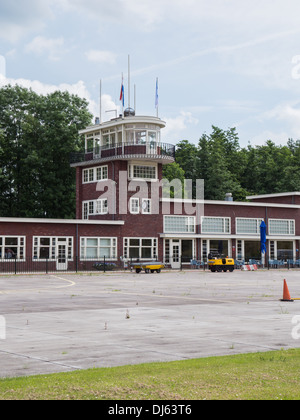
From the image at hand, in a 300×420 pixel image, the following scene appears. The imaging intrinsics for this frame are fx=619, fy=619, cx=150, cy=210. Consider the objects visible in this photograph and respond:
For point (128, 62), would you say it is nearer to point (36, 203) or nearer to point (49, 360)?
point (36, 203)

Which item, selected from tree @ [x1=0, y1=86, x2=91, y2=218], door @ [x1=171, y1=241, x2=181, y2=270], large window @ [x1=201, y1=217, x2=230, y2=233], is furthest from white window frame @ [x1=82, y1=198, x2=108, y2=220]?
tree @ [x1=0, y1=86, x2=91, y2=218]

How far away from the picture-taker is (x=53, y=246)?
4975 cm

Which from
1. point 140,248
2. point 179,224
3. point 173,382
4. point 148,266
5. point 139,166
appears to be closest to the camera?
point 173,382

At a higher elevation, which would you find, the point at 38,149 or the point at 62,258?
the point at 38,149

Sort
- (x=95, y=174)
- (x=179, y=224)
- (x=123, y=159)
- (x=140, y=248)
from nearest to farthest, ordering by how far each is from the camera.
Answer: (x=123, y=159), (x=140, y=248), (x=179, y=224), (x=95, y=174)

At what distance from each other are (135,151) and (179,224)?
7920mm

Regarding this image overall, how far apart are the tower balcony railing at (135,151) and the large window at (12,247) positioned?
37.7ft

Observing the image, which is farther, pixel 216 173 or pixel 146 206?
pixel 216 173

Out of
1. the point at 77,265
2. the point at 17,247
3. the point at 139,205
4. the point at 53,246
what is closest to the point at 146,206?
the point at 139,205

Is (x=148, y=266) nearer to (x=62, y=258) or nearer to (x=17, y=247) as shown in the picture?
(x=62, y=258)

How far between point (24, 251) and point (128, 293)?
79.2ft

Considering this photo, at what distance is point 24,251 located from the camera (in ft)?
158

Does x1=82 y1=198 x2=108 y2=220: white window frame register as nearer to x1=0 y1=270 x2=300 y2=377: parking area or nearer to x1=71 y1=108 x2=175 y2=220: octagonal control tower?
x1=71 y1=108 x2=175 y2=220: octagonal control tower
